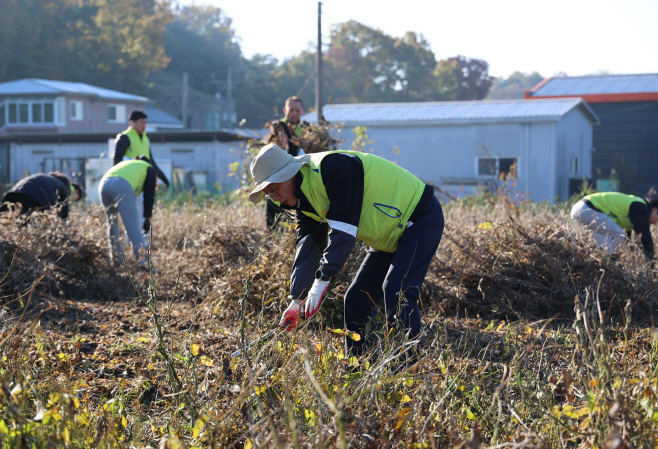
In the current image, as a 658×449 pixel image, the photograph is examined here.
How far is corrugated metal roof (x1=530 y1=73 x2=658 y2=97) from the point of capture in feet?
77.3

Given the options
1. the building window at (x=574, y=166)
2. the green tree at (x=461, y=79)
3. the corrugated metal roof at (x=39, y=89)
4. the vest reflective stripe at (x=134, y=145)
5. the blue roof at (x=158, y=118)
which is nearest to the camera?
the vest reflective stripe at (x=134, y=145)

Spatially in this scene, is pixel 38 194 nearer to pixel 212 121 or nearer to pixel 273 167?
pixel 273 167

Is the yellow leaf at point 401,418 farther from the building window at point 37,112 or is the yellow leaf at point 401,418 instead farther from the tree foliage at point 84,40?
the tree foliage at point 84,40

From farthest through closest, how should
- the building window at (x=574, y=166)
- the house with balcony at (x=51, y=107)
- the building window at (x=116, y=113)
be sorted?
the building window at (x=116, y=113) < the house with balcony at (x=51, y=107) < the building window at (x=574, y=166)

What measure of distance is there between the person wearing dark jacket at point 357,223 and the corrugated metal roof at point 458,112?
549 inches

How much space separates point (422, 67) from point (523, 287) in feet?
138

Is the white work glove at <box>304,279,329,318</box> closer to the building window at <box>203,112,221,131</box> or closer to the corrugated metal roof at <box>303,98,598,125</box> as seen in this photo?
the corrugated metal roof at <box>303,98,598,125</box>

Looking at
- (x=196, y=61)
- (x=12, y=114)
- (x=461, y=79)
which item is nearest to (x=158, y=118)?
(x=12, y=114)

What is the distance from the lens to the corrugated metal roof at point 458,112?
59.2 ft

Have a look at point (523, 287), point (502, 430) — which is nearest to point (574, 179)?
point (523, 287)

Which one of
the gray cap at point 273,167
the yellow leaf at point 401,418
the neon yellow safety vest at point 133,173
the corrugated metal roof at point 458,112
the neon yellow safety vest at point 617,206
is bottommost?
the yellow leaf at point 401,418

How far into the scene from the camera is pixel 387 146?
63.5 ft

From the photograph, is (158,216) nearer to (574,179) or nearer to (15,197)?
(15,197)

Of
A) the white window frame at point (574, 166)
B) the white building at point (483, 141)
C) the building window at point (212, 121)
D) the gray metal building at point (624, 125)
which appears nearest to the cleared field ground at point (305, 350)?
the white building at point (483, 141)
